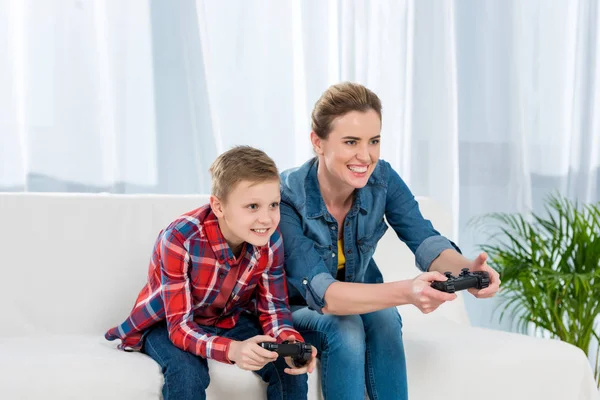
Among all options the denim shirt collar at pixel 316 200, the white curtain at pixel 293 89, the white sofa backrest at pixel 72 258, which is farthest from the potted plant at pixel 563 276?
the white sofa backrest at pixel 72 258

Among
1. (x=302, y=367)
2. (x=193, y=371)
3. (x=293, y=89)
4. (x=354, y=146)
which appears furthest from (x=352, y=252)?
(x=293, y=89)

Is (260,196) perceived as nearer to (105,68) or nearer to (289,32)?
(105,68)

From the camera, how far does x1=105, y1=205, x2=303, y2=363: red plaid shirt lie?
1537mm

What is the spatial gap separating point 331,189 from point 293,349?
483 mm

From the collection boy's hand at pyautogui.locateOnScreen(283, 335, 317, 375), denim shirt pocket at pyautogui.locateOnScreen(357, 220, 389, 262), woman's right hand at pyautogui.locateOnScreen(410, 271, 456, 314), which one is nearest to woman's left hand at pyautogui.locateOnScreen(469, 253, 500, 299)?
woman's right hand at pyautogui.locateOnScreen(410, 271, 456, 314)

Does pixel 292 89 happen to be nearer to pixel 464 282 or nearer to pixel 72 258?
pixel 72 258

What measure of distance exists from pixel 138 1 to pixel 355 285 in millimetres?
1360

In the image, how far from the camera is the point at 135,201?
6.69 feet

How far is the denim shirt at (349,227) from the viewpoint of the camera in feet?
5.55

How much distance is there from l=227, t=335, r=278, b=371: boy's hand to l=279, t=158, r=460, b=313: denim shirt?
0.80 feet

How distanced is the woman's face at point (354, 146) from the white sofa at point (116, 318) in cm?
41

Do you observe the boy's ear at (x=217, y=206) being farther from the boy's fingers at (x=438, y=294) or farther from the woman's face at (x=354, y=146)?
the boy's fingers at (x=438, y=294)

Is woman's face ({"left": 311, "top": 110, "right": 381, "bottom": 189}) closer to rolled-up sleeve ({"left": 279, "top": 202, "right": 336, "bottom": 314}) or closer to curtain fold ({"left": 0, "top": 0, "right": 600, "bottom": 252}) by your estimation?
rolled-up sleeve ({"left": 279, "top": 202, "right": 336, "bottom": 314})

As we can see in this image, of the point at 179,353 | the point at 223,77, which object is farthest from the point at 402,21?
the point at 179,353
